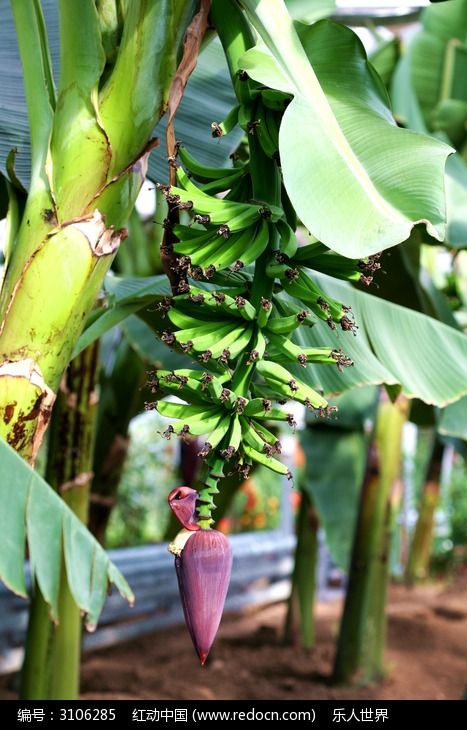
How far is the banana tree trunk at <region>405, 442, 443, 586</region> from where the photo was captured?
4.95 meters

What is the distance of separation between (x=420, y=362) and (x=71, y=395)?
0.83 metres

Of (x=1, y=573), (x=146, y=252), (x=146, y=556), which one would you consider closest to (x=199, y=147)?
(x=1, y=573)

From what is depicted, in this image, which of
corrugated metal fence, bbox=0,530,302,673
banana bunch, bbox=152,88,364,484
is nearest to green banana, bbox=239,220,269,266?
banana bunch, bbox=152,88,364,484

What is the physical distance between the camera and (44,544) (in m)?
0.80

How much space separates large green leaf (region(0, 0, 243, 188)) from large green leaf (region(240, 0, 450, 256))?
0.41 meters

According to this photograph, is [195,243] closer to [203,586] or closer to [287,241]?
[287,241]

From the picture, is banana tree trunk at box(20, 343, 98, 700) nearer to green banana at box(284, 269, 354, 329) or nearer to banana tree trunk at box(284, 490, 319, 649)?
green banana at box(284, 269, 354, 329)

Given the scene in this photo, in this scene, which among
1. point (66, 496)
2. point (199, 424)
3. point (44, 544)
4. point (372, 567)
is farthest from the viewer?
point (372, 567)

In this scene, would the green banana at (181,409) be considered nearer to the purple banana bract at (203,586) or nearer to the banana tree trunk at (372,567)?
the purple banana bract at (203,586)

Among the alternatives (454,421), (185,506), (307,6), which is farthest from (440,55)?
(185,506)

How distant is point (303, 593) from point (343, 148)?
8.87 ft

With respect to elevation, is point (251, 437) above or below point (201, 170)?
below

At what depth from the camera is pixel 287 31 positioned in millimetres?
993

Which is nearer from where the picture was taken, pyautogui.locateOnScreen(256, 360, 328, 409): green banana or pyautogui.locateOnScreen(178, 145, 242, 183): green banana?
pyautogui.locateOnScreen(256, 360, 328, 409): green banana
